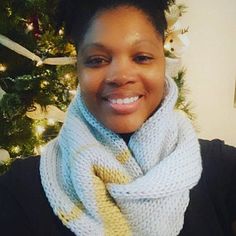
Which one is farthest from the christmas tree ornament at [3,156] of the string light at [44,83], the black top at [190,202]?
the black top at [190,202]

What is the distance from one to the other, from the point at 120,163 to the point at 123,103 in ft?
0.45

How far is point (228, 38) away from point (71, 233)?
1.45 m

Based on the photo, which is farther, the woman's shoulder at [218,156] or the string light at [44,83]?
the string light at [44,83]

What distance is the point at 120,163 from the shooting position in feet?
2.44

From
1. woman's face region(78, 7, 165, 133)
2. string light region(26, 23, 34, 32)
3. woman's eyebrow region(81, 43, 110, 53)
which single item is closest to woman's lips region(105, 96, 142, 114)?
woman's face region(78, 7, 165, 133)

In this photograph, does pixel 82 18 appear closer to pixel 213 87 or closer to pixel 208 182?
pixel 208 182

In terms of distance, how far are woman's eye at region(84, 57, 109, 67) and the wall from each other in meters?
1.29

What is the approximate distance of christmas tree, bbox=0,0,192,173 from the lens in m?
1.10

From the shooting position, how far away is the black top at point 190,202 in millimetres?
702

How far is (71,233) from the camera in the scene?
2.33 feet

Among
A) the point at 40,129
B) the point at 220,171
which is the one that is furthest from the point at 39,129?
the point at 220,171

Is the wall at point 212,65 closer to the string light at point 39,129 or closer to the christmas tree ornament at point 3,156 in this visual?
the string light at point 39,129

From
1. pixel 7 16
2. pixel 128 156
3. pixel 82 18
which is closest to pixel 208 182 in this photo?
pixel 128 156

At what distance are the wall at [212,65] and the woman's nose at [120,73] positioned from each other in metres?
1.30
